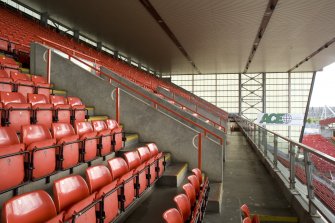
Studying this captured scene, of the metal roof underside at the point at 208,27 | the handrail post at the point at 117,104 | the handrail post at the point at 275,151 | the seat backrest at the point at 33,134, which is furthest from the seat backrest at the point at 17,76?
the metal roof underside at the point at 208,27

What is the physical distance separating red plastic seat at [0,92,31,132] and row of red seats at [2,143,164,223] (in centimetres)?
133

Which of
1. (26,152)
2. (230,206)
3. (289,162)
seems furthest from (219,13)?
(26,152)

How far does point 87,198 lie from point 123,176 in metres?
0.78

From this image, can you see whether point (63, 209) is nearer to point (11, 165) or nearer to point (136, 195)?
point (11, 165)

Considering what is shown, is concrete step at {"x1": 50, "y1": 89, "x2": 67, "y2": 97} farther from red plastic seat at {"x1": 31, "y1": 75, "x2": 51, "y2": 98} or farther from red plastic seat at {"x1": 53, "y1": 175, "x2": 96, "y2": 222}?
red plastic seat at {"x1": 53, "y1": 175, "x2": 96, "y2": 222}

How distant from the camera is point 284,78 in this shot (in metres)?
22.1

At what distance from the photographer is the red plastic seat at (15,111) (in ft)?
10.8

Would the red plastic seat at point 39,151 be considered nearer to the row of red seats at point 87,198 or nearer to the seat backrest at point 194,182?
the row of red seats at point 87,198

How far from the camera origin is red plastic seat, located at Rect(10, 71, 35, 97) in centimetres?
429

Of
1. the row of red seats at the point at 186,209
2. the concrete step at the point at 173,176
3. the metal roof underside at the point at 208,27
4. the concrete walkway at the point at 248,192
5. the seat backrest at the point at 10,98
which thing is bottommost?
the concrete walkway at the point at 248,192

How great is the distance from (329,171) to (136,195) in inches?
Result: 81.1

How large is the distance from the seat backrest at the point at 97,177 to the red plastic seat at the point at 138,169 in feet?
1.46

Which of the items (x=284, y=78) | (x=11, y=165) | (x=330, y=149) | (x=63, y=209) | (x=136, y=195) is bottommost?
(x=330, y=149)

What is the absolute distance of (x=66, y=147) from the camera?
309 cm
